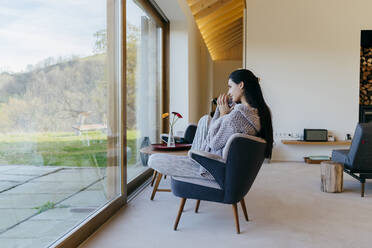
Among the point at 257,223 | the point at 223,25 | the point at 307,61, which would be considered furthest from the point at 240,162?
the point at 223,25

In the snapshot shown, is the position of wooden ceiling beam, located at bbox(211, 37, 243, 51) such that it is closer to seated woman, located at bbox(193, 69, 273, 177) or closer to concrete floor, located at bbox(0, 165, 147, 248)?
seated woman, located at bbox(193, 69, 273, 177)

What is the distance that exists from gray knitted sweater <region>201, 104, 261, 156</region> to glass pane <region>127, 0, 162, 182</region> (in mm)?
1259

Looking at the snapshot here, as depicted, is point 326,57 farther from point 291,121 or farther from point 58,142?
point 58,142

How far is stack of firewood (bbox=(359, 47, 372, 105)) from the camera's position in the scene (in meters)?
6.45

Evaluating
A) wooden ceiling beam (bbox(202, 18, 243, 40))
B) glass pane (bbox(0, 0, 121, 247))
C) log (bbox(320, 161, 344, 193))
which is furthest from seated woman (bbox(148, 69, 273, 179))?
wooden ceiling beam (bbox(202, 18, 243, 40))

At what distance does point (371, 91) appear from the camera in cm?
647

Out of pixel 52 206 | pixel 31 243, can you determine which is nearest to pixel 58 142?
pixel 52 206

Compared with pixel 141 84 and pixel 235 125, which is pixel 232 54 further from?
pixel 235 125

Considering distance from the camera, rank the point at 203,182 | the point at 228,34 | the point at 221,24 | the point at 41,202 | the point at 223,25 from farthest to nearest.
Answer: the point at 228,34 < the point at 223,25 < the point at 221,24 < the point at 203,182 < the point at 41,202

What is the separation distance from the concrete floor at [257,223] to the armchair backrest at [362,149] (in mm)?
330

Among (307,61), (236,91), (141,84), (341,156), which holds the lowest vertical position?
(341,156)

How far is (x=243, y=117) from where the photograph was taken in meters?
2.39

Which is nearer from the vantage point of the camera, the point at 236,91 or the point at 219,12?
the point at 236,91

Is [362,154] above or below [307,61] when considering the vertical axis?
below
